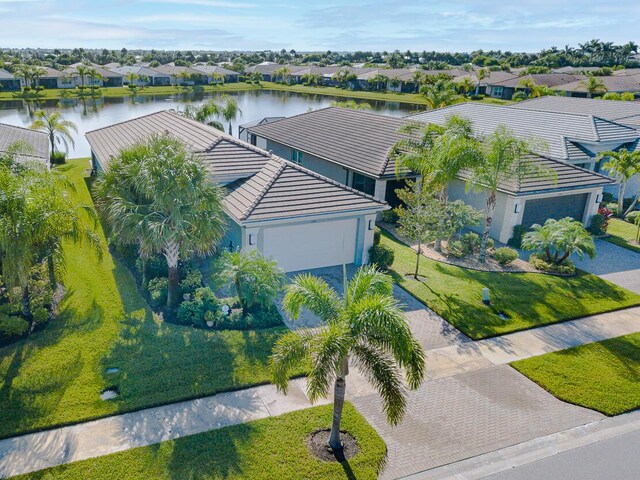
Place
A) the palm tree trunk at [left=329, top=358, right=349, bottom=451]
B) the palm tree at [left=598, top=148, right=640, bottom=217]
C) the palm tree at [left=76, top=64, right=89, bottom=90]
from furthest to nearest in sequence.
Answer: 1. the palm tree at [left=76, top=64, right=89, bottom=90]
2. the palm tree at [left=598, top=148, right=640, bottom=217]
3. the palm tree trunk at [left=329, top=358, right=349, bottom=451]

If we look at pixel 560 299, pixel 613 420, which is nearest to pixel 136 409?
pixel 613 420

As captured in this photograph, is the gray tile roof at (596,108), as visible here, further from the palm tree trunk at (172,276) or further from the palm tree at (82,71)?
the palm tree at (82,71)

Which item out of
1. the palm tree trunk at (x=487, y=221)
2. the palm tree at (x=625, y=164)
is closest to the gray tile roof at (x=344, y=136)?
the palm tree trunk at (x=487, y=221)

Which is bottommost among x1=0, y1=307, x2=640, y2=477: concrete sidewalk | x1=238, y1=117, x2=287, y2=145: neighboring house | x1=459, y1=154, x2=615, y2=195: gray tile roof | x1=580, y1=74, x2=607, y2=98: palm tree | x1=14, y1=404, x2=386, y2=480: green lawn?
x1=0, y1=307, x2=640, y2=477: concrete sidewalk

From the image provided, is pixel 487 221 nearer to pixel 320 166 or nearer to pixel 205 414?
pixel 320 166

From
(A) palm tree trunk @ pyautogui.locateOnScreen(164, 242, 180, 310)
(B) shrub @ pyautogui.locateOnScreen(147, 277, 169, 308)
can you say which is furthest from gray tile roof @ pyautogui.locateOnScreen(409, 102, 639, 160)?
(B) shrub @ pyautogui.locateOnScreen(147, 277, 169, 308)

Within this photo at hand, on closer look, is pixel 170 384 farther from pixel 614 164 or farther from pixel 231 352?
pixel 614 164

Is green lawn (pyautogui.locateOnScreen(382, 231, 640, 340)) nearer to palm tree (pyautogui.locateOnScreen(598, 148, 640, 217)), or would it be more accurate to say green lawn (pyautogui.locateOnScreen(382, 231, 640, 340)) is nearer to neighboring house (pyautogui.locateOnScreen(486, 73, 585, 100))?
palm tree (pyautogui.locateOnScreen(598, 148, 640, 217))
